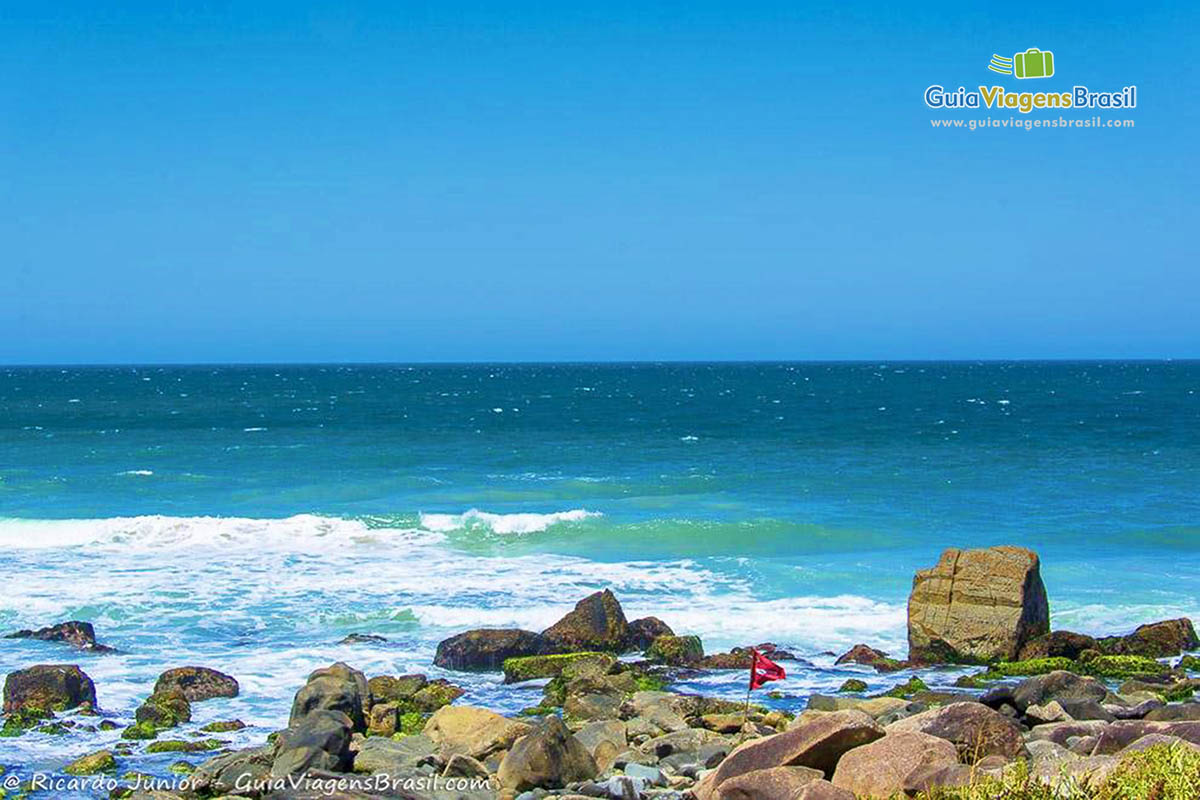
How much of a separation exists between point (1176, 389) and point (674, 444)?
80508 millimetres

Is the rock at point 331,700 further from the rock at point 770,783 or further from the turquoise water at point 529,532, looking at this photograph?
the rock at point 770,783

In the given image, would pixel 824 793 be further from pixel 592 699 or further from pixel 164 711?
pixel 164 711

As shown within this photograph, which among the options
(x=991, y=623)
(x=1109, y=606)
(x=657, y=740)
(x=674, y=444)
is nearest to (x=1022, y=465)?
(x=674, y=444)

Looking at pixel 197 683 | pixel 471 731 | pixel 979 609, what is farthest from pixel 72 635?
pixel 979 609

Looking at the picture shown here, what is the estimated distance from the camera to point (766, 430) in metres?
67.8

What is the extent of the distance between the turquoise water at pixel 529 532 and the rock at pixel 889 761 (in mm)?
7873

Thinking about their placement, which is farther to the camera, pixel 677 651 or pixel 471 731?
pixel 677 651

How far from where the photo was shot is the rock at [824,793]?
8984 mm

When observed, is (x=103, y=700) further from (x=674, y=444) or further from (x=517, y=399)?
(x=517, y=399)

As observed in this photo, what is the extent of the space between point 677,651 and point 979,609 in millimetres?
5217

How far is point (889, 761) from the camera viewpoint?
10.1m

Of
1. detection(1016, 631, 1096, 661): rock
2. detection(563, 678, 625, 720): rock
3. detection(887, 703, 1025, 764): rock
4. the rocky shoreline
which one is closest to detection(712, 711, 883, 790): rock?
the rocky shoreline

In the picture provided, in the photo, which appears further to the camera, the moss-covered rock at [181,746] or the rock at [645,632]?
the rock at [645,632]

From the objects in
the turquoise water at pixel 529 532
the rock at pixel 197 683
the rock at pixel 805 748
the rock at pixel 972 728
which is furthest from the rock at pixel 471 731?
the rock at pixel 972 728
